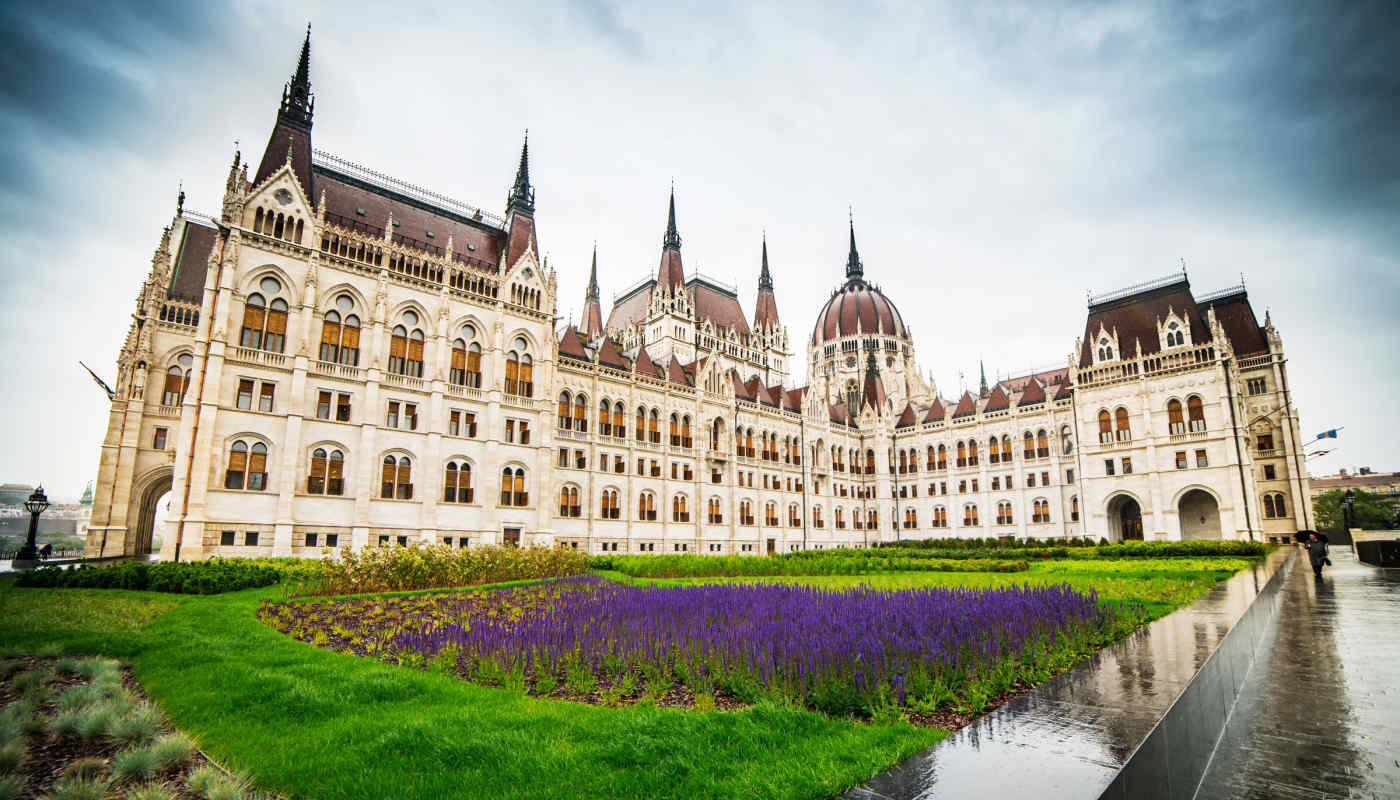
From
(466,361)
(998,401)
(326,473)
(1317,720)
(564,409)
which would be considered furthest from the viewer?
(998,401)

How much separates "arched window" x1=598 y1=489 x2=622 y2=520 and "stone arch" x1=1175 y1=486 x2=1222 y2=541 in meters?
44.5

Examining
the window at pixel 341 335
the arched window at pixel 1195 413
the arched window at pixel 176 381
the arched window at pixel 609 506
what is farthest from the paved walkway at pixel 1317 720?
the arched window at pixel 176 381

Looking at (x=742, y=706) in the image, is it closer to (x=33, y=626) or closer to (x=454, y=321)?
(x=33, y=626)

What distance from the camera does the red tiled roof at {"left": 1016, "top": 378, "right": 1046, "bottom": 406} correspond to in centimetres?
6371

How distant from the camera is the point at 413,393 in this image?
39062mm

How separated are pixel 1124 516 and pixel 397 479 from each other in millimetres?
61052

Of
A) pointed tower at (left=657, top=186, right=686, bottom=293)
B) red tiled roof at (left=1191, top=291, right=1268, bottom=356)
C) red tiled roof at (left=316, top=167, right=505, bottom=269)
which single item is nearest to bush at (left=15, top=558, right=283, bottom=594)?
red tiled roof at (left=316, top=167, right=505, bottom=269)

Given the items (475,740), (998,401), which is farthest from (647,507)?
(475,740)

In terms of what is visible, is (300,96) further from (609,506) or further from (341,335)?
(609,506)

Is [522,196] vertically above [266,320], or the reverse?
[522,196]

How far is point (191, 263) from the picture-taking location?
44281mm

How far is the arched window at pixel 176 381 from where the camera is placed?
40.1m

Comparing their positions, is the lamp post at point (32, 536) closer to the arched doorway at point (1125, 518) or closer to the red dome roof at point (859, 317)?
the arched doorway at point (1125, 518)

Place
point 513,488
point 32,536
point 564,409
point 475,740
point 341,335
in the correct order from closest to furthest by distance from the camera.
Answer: point 475,740, point 32,536, point 341,335, point 513,488, point 564,409
